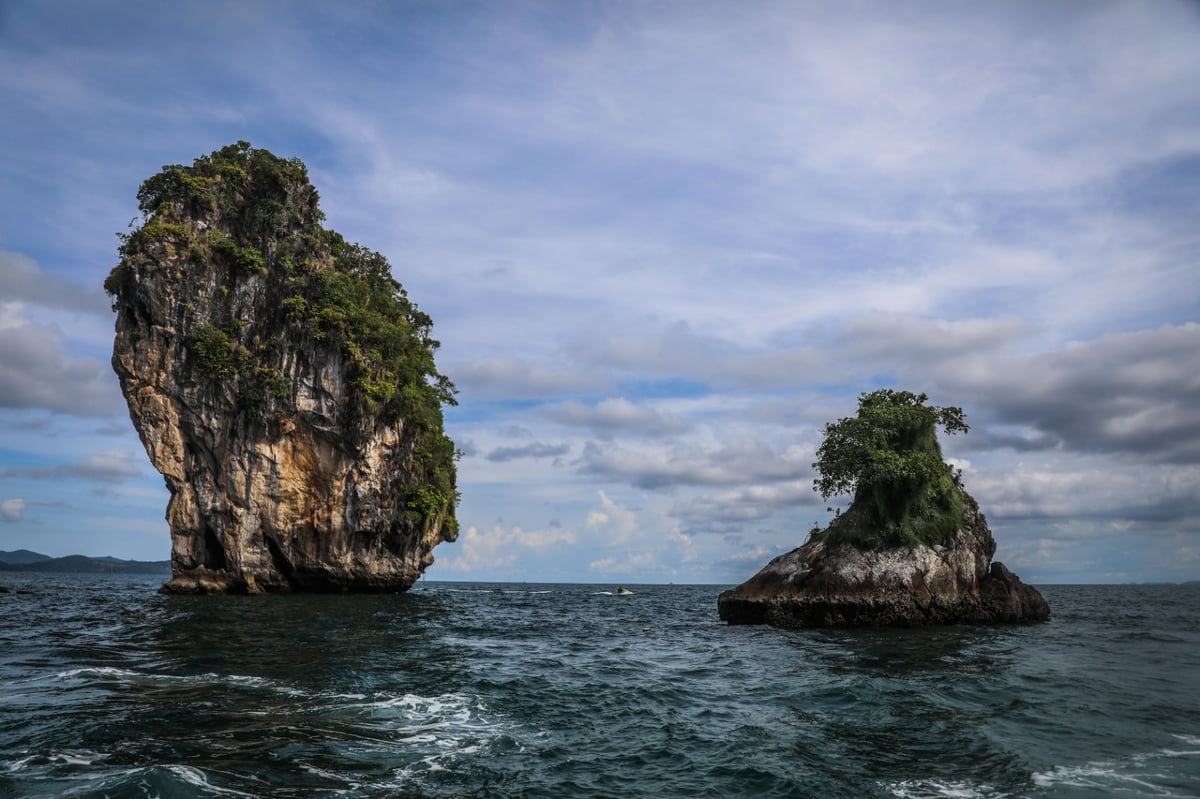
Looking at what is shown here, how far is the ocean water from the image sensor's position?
1009cm

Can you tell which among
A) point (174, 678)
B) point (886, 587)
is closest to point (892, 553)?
point (886, 587)

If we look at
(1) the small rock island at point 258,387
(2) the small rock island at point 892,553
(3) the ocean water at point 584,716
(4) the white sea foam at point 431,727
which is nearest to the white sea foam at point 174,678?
(3) the ocean water at point 584,716

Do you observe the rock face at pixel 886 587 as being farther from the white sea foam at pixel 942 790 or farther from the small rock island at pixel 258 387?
the small rock island at pixel 258 387

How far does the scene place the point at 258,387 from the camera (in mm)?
44375

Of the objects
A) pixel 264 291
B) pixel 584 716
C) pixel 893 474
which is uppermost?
pixel 264 291

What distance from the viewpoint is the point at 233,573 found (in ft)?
146

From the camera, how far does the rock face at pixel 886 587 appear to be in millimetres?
30328

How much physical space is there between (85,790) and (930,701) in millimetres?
15617

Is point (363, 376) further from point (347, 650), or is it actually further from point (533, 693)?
point (533, 693)

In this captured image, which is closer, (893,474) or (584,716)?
(584,716)

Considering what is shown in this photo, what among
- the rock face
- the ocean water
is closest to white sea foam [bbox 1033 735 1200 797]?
the ocean water

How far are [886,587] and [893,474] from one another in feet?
16.7

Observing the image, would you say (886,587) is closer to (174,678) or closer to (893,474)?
(893,474)

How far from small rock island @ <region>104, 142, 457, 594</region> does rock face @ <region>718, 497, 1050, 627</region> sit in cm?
2590
